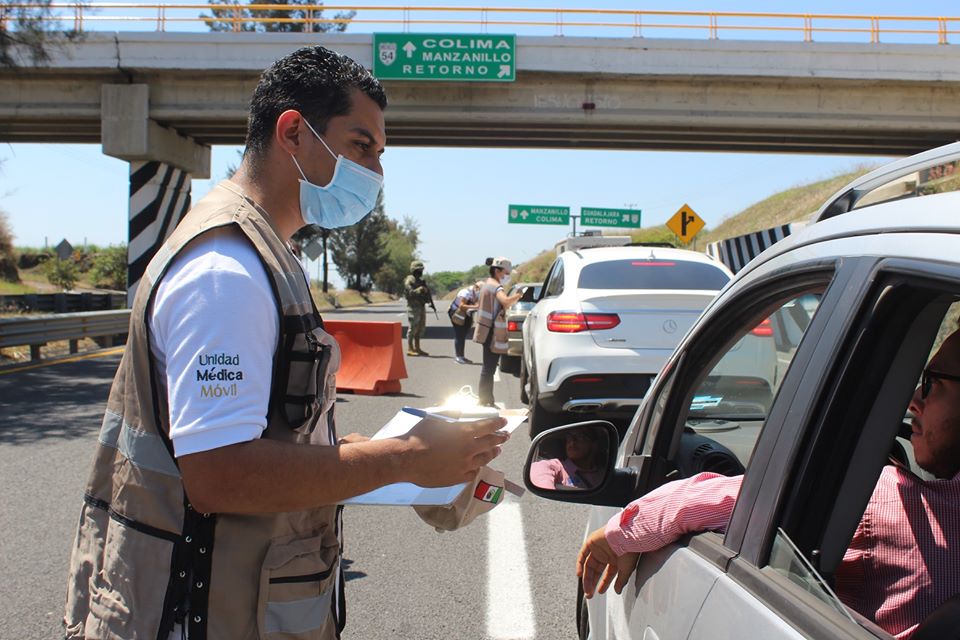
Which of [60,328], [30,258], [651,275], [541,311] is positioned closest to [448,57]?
[60,328]

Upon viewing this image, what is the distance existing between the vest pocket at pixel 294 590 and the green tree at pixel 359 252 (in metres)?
80.1

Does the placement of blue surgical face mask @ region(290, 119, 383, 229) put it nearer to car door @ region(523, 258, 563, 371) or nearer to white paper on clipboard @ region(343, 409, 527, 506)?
white paper on clipboard @ region(343, 409, 527, 506)

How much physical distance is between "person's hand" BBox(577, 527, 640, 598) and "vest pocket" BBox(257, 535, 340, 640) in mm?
719

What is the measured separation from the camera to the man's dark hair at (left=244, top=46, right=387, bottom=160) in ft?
6.24

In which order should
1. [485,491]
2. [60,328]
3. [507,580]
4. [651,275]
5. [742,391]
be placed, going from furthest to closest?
1. [60,328]
2. [651,275]
3. [507,580]
4. [742,391]
5. [485,491]

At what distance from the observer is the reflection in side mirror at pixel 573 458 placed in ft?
8.02

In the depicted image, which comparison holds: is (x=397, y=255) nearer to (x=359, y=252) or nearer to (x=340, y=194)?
A: (x=359, y=252)

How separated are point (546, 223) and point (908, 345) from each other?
160 feet

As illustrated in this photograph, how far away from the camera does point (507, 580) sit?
4.71 metres

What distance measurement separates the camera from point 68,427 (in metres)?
8.90

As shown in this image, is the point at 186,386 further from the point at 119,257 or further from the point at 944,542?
the point at 119,257

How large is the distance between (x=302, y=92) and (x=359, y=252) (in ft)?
266

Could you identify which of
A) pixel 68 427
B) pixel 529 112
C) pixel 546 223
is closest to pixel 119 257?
pixel 546 223

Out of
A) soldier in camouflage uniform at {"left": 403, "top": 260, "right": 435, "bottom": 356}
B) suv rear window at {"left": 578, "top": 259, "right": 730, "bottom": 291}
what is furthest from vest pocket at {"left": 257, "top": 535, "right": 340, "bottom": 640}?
soldier in camouflage uniform at {"left": 403, "top": 260, "right": 435, "bottom": 356}
